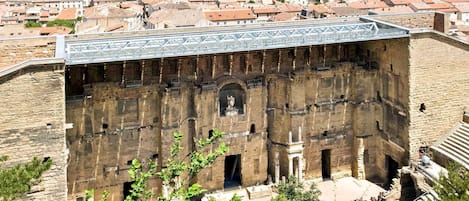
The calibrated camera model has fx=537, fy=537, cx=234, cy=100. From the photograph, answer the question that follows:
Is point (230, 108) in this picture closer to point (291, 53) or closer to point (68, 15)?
point (291, 53)

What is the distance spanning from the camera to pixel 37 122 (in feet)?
59.3

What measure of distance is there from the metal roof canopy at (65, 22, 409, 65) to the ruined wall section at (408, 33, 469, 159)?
1.35m

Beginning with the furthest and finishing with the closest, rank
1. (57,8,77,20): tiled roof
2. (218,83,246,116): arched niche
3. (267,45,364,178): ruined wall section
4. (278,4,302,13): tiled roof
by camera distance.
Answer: (57,8,77,20): tiled roof < (278,4,302,13): tiled roof < (267,45,364,178): ruined wall section < (218,83,246,116): arched niche

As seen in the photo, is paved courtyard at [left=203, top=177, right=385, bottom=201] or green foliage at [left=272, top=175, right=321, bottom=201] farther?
paved courtyard at [left=203, top=177, right=385, bottom=201]

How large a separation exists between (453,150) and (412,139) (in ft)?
5.72

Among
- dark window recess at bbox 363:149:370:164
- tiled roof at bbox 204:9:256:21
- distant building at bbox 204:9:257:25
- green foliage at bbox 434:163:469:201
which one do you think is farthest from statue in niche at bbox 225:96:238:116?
tiled roof at bbox 204:9:256:21

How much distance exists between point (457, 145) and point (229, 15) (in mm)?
58349

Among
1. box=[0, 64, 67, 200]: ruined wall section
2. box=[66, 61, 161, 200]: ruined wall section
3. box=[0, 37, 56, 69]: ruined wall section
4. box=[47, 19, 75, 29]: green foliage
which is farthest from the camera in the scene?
box=[47, 19, 75, 29]: green foliage

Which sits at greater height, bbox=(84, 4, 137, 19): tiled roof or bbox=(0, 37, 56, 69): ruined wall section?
bbox=(84, 4, 137, 19): tiled roof

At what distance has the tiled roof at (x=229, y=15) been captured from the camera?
77250 mm

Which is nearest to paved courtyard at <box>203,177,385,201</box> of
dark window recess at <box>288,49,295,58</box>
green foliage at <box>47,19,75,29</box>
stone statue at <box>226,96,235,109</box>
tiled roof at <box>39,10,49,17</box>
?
stone statue at <box>226,96,235,109</box>

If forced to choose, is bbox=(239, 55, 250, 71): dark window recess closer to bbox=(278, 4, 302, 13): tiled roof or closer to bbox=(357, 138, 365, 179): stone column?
bbox=(357, 138, 365, 179): stone column

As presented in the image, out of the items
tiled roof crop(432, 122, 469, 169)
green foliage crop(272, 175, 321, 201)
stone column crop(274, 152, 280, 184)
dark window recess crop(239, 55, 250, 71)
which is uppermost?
dark window recess crop(239, 55, 250, 71)

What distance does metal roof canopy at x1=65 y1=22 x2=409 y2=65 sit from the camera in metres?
20.5
